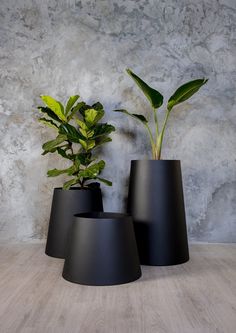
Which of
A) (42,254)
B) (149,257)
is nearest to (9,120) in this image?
(42,254)

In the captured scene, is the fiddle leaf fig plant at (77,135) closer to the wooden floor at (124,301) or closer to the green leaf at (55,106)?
the green leaf at (55,106)

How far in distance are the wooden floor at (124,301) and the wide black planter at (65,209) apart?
106 mm

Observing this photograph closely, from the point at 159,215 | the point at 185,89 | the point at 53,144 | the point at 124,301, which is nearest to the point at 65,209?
the point at 53,144

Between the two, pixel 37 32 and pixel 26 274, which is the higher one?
pixel 37 32

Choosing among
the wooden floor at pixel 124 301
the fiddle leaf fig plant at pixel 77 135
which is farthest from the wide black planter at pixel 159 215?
the fiddle leaf fig plant at pixel 77 135

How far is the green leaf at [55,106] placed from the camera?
1.72 meters

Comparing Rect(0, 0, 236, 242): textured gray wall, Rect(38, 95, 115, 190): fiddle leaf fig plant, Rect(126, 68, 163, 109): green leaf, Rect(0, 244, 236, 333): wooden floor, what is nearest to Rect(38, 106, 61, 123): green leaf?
Rect(38, 95, 115, 190): fiddle leaf fig plant

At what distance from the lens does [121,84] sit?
204 centimetres

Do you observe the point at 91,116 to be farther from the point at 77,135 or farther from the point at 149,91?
the point at 149,91

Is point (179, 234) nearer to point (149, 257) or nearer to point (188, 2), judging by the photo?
point (149, 257)

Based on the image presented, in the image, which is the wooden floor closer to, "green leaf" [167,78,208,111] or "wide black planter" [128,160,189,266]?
"wide black planter" [128,160,189,266]

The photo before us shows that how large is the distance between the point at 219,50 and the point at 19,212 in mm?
1449

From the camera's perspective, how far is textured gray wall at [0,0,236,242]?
6.60 ft

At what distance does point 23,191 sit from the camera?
6.66ft
